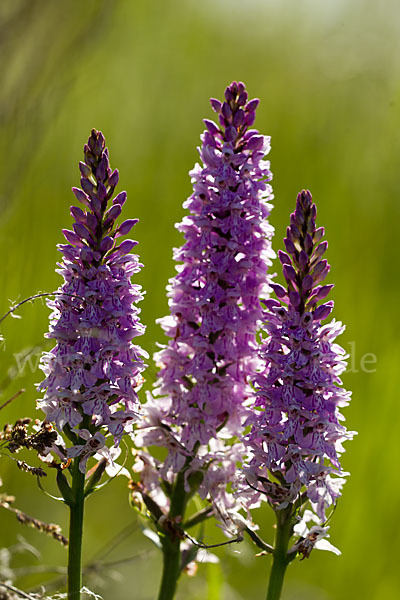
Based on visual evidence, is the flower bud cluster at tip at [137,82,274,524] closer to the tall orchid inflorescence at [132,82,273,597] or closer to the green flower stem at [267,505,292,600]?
the tall orchid inflorescence at [132,82,273,597]

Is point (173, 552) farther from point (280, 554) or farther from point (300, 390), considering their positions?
point (300, 390)

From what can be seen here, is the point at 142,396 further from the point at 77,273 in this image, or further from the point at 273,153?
the point at 77,273

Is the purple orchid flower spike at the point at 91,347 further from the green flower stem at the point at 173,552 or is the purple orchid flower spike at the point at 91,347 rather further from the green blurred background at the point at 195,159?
the green blurred background at the point at 195,159

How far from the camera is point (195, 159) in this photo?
13.0ft

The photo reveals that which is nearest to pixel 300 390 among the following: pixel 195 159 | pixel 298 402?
pixel 298 402

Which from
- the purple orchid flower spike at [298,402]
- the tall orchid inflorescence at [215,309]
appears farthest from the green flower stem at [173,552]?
the purple orchid flower spike at [298,402]

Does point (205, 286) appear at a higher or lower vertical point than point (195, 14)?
lower

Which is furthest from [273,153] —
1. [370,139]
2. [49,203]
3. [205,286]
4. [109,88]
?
[205,286]

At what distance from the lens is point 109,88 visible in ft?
12.8

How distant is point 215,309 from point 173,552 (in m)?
0.61

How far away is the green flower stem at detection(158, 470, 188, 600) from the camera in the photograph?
1717mm

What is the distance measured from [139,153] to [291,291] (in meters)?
2.44

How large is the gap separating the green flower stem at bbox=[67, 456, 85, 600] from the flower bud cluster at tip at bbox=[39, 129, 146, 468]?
4.1 inches

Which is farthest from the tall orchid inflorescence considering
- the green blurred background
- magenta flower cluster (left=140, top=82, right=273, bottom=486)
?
the green blurred background
